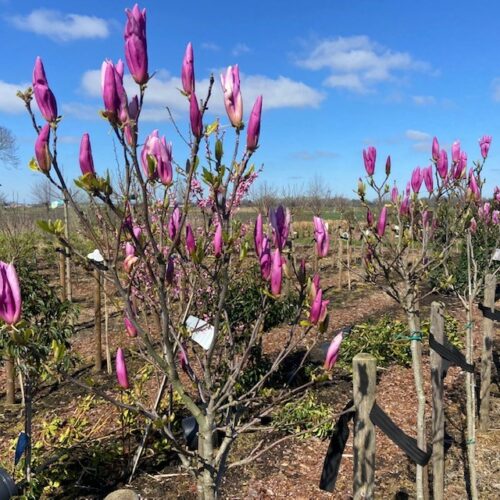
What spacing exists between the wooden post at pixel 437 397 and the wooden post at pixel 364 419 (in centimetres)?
98

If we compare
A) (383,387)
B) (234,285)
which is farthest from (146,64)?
(383,387)

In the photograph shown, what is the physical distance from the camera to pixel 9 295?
4.03ft

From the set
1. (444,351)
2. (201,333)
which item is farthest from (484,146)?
(201,333)

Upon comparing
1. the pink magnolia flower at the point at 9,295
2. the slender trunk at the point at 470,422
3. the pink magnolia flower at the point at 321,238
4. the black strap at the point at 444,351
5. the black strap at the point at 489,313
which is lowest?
the slender trunk at the point at 470,422

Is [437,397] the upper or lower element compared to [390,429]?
lower

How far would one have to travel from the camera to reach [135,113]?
1.28 meters

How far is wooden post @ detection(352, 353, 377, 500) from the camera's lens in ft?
6.14

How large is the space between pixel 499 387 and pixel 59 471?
4.75 meters

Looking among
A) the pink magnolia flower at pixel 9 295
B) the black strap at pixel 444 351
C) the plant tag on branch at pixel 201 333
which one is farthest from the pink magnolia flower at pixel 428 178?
the pink magnolia flower at pixel 9 295

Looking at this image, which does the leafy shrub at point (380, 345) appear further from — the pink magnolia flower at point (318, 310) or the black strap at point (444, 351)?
the pink magnolia flower at point (318, 310)

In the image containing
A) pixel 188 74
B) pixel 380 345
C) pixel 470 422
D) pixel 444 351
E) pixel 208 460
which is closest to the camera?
pixel 188 74

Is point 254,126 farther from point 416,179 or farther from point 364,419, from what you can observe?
point 416,179

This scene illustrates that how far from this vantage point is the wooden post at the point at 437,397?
2.71m

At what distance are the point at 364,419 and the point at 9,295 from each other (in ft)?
4.49
